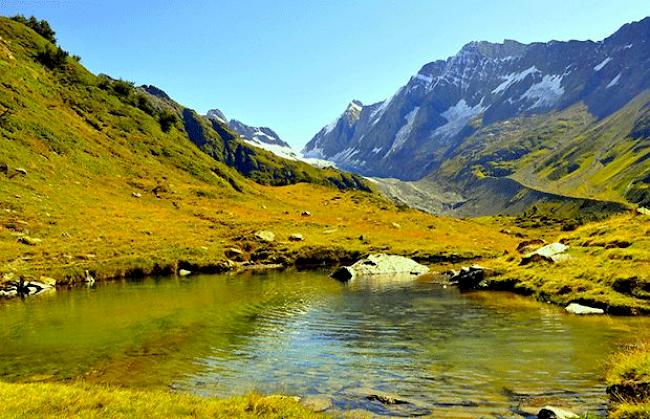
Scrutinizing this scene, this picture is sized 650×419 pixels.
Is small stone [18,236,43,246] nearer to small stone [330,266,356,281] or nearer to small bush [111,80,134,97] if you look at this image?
small stone [330,266,356,281]

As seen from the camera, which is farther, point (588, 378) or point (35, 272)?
point (35, 272)

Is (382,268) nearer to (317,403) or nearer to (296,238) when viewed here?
(296,238)

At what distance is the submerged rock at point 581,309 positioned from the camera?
3071 centimetres

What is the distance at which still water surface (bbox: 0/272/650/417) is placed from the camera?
738 inches

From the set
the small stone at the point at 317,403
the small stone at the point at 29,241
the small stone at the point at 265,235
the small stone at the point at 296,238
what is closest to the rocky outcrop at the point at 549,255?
the small stone at the point at 317,403

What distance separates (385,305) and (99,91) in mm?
136377

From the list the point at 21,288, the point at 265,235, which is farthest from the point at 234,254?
the point at 21,288

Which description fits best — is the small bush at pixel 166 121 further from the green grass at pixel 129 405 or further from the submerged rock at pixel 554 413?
the submerged rock at pixel 554 413

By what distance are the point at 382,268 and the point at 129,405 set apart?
1909 inches

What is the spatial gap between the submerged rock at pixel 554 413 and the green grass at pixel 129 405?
7152 mm

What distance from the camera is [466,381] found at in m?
19.4

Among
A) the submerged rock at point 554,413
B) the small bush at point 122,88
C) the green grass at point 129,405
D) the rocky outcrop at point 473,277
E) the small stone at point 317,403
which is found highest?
the small bush at point 122,88

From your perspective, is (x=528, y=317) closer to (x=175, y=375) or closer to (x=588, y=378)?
(x=588, y=378)

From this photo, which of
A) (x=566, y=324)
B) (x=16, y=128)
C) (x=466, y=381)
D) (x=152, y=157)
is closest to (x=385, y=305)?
(x=566, y=324)
